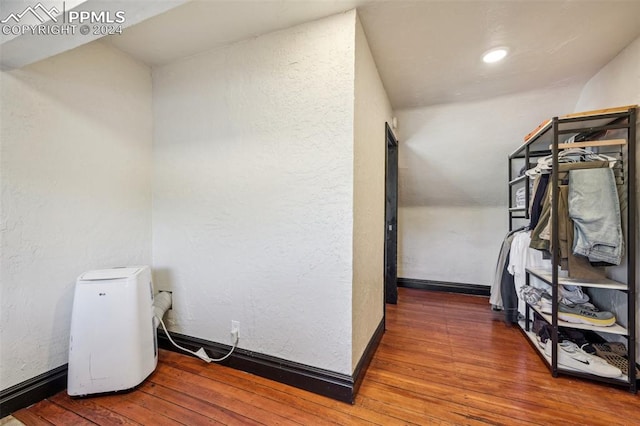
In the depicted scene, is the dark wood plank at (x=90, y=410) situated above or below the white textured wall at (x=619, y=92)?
below

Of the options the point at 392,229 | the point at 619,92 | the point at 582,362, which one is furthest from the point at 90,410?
the point at 619,92

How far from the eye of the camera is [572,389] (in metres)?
1.61

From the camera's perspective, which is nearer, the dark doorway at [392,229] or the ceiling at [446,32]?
the ceiling at [446,32]

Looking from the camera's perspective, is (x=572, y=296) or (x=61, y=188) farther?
(x=572, y=296)

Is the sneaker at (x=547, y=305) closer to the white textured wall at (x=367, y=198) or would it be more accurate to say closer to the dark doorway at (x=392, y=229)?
the white textured wall at (x=367, y=198)

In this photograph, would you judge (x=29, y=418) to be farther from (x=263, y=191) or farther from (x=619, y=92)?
(x=619, y=92)

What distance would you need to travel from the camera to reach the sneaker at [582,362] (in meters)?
1.61

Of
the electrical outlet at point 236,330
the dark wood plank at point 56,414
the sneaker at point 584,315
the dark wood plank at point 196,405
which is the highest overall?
the sneaker at point 584,315

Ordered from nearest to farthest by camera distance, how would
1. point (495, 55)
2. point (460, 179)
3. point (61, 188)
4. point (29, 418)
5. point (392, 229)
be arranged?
point (29, 418), point (61, 188), point (495, 55), point (392, 229), point (460, 179)

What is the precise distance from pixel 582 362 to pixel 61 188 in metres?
3.47

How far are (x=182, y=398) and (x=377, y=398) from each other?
1.14 m

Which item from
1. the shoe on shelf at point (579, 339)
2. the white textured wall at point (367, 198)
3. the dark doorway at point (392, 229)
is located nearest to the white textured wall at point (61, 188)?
the white textured wall at point (367, 198)

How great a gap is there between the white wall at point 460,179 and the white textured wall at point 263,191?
1.73 meters

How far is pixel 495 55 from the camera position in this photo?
6.15 ft
